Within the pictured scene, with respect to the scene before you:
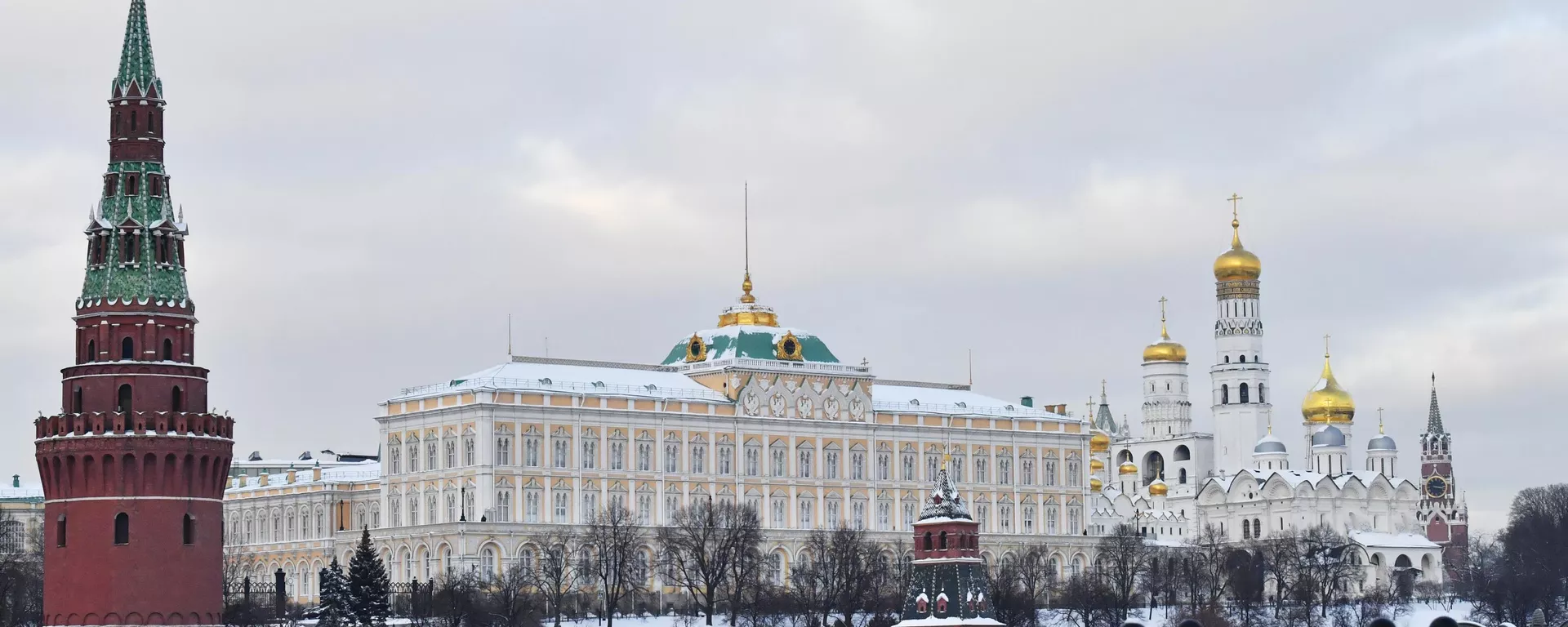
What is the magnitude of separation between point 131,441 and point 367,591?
29.5 metres

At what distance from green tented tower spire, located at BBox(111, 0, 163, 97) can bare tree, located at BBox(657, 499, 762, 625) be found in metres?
60.4

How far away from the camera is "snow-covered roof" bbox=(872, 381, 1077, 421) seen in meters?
188

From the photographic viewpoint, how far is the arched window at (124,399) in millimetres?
94438

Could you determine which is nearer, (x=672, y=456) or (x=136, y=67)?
(x=136, y=67)

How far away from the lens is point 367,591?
401 feet

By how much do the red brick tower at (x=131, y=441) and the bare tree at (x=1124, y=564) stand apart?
73558 millimetres

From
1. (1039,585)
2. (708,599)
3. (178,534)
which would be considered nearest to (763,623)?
(708,599)

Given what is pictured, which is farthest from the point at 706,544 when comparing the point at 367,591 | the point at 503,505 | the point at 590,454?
the point at 367,591

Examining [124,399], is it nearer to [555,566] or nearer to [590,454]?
[555,566]

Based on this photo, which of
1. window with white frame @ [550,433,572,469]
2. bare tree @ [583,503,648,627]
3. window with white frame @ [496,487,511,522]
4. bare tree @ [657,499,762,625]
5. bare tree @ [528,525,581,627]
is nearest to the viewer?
bare tree @ [528,525,581,627]

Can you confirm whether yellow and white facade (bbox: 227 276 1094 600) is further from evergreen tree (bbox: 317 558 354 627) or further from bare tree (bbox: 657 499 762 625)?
evergreen tree (bbox: 317 558 354 627)

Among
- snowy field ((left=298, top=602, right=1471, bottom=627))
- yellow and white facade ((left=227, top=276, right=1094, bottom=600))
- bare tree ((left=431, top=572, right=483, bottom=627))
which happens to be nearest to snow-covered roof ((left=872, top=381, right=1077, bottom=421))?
yellow and white facade ((left=227, top=276, right=1094, bottom=600))

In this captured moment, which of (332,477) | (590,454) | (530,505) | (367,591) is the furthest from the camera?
(332,477)

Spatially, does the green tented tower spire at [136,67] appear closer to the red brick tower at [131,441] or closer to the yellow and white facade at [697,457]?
the red brick tower at [131,441]
